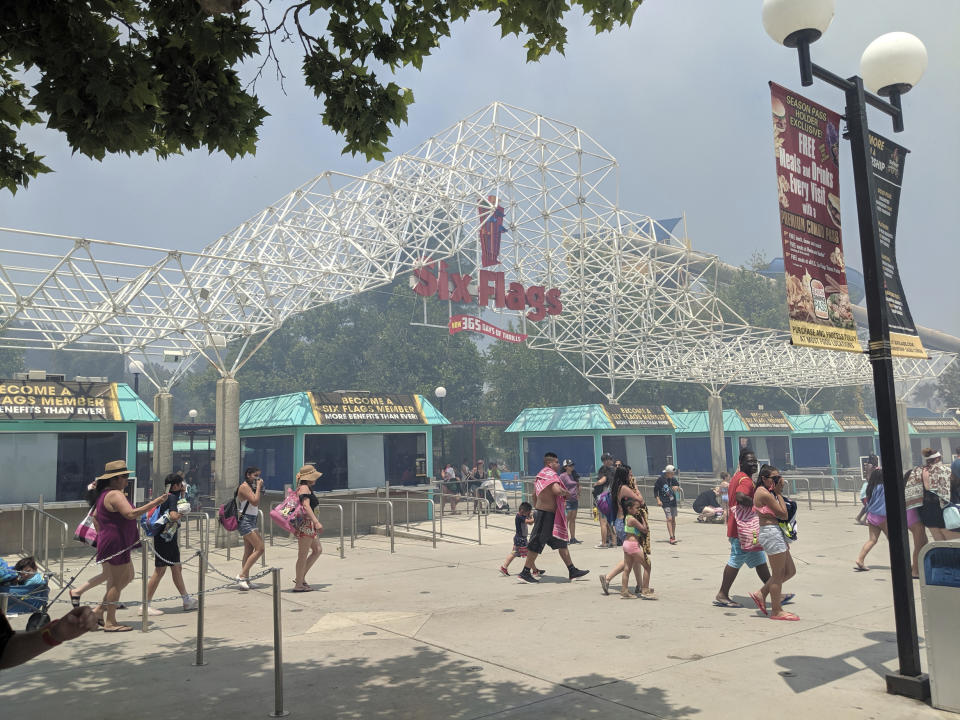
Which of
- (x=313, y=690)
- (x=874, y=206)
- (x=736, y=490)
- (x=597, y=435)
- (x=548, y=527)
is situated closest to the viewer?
(x=313, y=690)

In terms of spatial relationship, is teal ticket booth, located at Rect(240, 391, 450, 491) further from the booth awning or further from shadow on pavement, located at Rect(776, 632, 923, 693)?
shadow on pavement, located at Rect(776, 632, 923, 693)

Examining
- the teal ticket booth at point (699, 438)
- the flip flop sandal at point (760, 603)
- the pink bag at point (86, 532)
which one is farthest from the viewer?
the teal ticket booth at point (699, 438)

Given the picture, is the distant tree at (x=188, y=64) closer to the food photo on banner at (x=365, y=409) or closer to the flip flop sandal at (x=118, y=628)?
the flip flop sandal at (x=118, y=628)

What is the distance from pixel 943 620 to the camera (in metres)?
5.16

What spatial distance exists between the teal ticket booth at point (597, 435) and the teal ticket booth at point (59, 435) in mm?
16795

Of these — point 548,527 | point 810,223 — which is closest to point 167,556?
point 548,527

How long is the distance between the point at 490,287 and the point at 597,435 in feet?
25.8

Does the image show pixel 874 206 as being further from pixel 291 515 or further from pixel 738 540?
pixel 291 515

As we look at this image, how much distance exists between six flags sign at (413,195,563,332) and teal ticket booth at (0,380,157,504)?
13.9m

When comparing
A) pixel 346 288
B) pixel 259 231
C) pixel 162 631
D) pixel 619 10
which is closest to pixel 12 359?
pixel 259 231

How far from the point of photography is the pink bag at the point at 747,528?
8.34 metres

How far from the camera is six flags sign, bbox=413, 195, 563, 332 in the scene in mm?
30234

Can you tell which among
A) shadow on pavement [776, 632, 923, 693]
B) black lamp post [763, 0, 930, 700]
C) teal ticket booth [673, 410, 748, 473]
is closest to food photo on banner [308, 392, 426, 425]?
shadow on pavement [776, 632, 923, 693]

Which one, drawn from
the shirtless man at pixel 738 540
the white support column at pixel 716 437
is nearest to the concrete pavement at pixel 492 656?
the shirtless man at pixel 738 540
